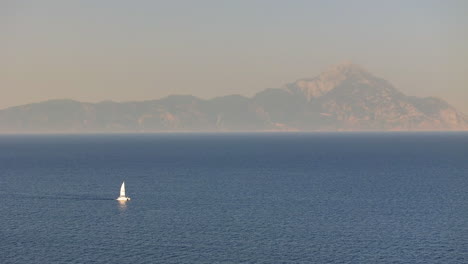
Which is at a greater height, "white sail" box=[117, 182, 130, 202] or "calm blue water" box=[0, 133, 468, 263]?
"white sail" box=[117, 182, 130, 202]

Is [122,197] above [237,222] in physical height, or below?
above

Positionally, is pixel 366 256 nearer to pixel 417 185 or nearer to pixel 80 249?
pixel 80 249

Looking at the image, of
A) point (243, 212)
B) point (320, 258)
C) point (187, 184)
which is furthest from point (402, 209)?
point (187, 184)

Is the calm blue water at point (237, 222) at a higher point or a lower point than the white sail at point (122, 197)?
lower

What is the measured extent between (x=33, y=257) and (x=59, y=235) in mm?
13783

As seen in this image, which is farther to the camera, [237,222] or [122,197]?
[122,197]

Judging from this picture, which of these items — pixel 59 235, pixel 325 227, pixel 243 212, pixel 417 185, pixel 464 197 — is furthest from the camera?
pixel 417 185

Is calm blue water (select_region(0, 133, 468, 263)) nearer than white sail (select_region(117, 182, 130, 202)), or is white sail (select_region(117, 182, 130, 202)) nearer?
calm blue water (select_region(0, 133, 468, 263))

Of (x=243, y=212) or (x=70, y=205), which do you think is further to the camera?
(x=70, y=205)

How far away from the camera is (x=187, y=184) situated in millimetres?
176250

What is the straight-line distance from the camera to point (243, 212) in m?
124

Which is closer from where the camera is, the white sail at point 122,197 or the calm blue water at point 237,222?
the calm blue water at point 237,222

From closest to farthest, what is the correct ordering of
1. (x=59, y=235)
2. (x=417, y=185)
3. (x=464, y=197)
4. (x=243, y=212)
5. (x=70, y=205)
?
(x=59, y=235) < (x=243, y=212) < (x=70, y=205) < (x=464, y=197) < (x=417, y=185)

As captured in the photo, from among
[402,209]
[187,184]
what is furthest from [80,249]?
[187,184]
